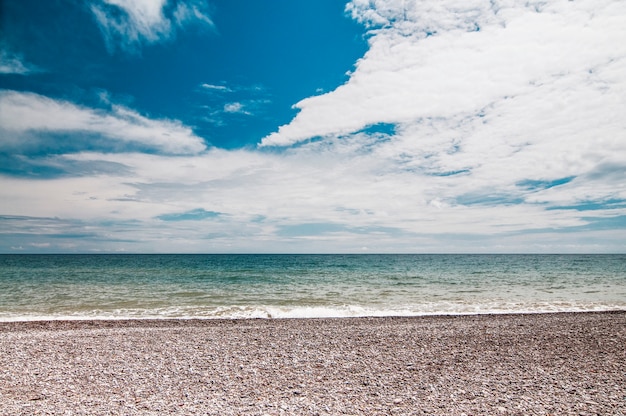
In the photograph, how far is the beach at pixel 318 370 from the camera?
20.4 ft

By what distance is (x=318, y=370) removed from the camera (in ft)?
26.1

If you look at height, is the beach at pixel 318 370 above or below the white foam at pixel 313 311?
above

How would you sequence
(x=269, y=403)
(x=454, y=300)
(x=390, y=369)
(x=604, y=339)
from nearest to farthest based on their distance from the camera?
1. (x=269, y=403)
2. (x=390, y=369)
3. (x=604, y=339)
4. (x=454, y=300)

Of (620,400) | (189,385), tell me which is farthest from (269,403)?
(620,400)

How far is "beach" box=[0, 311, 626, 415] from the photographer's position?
6211mm

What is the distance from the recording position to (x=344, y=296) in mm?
23453

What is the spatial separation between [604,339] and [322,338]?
853 cm

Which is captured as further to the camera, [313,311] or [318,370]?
[313,311]

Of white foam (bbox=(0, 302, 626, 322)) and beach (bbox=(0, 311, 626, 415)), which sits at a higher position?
beach (bbox=(0, 311, 626, 415))

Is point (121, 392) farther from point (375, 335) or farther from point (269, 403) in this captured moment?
point (375, 335)

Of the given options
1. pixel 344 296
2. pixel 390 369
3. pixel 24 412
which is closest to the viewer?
pixel 24 412

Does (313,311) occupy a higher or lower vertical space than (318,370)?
lower

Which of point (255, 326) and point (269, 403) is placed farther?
point (255, 326)

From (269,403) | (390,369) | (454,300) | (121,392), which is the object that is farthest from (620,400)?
(454,300)
